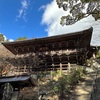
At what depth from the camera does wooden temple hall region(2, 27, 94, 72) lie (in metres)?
25.5

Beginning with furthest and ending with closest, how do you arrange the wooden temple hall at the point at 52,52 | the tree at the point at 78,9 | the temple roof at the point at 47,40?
the wooden temple hall at the point at 52,52, the temple roof at the point at 47,40, the tree at the point at 78,9

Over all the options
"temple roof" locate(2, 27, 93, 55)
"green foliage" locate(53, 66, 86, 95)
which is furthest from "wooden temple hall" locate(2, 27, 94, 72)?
"green foliage" locate(53, 66, 86, 95)

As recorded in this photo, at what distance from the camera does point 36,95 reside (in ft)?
59.4

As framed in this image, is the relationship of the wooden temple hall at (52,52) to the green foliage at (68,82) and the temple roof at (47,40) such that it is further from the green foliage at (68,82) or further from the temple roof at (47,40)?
the green foliage at (68,82)

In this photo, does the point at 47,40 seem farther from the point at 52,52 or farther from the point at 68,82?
the point at 68,82

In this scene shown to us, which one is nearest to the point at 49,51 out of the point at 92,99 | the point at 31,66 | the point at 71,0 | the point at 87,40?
the point at 31,66

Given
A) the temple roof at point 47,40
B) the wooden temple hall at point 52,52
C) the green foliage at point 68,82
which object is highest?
the temple roof at point 47,40

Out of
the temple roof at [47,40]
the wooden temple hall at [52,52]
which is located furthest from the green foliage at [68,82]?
the temple roof at [47,40]

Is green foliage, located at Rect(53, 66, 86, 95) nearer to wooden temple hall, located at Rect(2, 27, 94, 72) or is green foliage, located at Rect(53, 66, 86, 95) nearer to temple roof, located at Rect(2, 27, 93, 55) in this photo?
wooden temple hall, located at Rect(2, 27, 94, 72)

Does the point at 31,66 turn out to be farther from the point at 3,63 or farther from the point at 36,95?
the point at 36,95

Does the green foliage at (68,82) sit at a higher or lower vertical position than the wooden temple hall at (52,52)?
lower

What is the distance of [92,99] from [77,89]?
3619mm

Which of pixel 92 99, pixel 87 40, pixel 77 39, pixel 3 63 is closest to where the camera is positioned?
pixel 92 99

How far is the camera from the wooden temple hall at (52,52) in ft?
83.8
